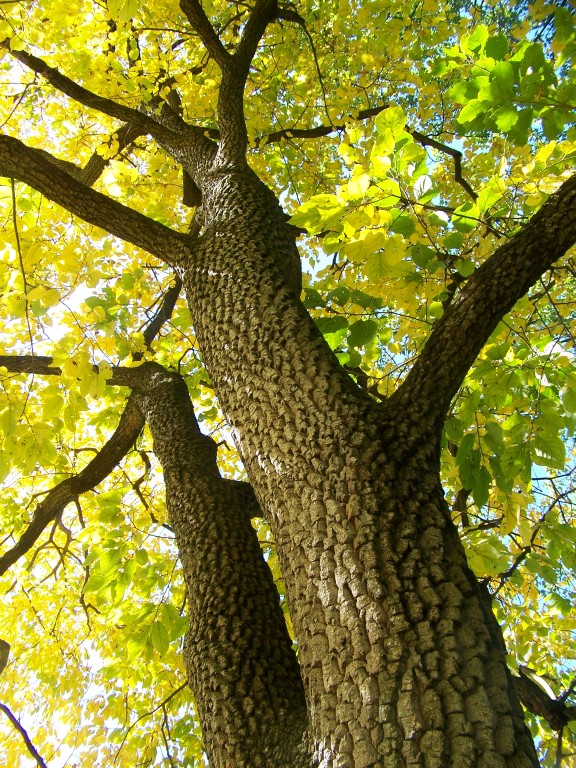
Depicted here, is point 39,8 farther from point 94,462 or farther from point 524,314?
point 524,314

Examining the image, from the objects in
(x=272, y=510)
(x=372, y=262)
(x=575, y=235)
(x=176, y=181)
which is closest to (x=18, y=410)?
(x=272, y=510)

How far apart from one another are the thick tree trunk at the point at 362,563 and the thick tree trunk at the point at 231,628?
0.89 ft

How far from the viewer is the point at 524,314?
3.72 metres

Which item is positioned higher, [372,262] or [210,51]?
[210,51]

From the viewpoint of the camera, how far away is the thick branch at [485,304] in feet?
4.84

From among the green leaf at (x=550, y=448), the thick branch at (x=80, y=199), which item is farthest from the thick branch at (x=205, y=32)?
the green leaf at (x=550, y=448)

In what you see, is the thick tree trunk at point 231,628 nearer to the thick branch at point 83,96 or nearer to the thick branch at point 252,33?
the thick branch at point 83,96

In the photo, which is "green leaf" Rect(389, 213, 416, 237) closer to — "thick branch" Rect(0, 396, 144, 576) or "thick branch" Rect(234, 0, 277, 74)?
"thick branch" Rect(0, 396, 144, 576)

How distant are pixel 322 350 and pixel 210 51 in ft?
9.77

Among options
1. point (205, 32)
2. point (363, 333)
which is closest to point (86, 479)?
point (363, 333)

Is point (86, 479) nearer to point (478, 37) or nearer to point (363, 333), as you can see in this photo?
point (363, 333)

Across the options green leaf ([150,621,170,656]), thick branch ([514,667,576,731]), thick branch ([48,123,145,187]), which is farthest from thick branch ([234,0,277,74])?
thick branch ([514,667,576,731])

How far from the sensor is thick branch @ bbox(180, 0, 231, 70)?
3.57m

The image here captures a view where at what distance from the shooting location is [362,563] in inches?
46.4
